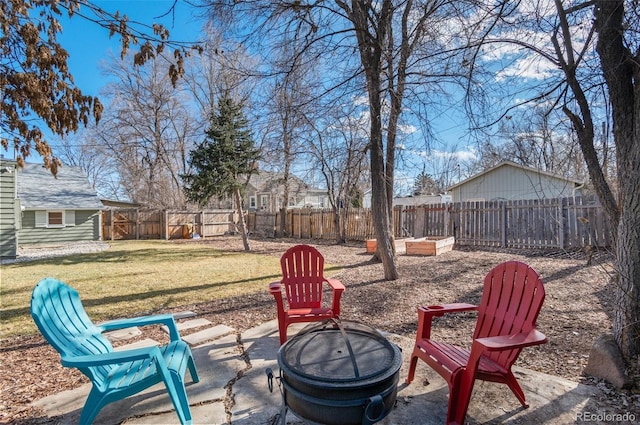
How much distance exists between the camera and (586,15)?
132 inches

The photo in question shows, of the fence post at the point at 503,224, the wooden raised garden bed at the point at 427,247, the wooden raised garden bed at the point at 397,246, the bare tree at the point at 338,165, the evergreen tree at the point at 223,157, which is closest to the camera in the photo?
the wooden raised garden bed at the point at 427,247

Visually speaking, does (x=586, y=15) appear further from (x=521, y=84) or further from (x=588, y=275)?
(x=588, y=275)

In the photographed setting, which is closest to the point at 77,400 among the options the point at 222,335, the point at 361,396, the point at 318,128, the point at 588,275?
the point at 222,335

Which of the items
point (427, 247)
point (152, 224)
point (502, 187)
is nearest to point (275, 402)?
point (427, 247)

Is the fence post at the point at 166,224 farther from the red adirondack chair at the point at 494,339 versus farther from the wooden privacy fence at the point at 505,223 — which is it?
the red adirondack chair at the point at 494,339

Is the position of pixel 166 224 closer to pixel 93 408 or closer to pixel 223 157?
pixel 223 157

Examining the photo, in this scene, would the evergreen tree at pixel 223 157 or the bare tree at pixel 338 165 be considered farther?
the evergreen tree at pixel 223 157

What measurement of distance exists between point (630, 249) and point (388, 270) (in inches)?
158

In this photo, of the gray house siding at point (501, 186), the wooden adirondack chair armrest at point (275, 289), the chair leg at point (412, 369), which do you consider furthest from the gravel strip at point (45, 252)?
the gray house siding at point (501, 186)

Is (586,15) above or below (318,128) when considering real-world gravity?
below

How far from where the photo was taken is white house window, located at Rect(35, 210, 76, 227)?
14975 millimetres

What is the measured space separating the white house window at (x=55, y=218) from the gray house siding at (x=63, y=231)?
12cm

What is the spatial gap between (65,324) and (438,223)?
1108 centimetres

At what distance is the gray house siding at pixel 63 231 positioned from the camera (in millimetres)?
14652
